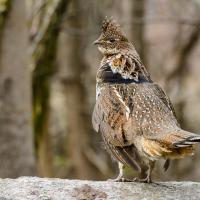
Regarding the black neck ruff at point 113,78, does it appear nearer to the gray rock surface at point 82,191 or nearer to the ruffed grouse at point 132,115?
the ruffed grouse at point 132,115

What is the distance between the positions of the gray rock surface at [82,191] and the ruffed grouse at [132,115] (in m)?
0.19

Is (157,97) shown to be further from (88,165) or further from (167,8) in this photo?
(167,8)

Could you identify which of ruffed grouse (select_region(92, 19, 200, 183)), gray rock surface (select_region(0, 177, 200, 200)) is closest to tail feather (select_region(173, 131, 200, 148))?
ruffed grouse (select_region(92, 19, 200, 183))

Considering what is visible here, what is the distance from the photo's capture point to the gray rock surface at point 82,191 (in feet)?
20.6

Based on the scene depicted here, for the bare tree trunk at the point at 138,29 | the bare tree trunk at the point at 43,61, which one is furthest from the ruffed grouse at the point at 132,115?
the bare tree trunk at the point at 138,29

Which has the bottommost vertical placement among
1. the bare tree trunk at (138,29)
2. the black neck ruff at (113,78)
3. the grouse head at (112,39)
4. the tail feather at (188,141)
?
the tail feather at (188,141)

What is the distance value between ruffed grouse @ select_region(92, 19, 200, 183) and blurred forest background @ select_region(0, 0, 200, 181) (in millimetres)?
2882

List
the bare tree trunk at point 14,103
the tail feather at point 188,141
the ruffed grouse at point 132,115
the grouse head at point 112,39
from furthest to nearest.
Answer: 1. the bare tree trunk at point 14,103
2. the grouse head at point 112,39
3. the ruffed grouse at point 132,115
4. the tail feather at point 188,141

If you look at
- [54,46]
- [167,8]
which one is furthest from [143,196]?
[167,8]

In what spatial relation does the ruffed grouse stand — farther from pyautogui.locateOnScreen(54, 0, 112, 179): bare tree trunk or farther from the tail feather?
pyautogui.locateOnScreen(54, 0, 112, 179): bare tree trunk

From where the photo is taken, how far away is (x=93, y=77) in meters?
16.1

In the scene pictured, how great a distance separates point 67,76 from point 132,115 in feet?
27.0

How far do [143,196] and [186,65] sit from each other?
10.6m

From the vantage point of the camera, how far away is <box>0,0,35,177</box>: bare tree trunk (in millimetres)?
10008
